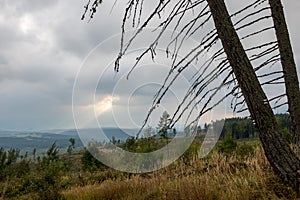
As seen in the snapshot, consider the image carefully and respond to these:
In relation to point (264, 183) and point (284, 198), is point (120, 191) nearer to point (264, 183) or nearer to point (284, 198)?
point (264, 183)

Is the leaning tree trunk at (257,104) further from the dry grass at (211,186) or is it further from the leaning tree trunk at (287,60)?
the leaning tree trunk at (287,60)

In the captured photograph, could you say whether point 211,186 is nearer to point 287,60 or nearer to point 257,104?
point 257,104

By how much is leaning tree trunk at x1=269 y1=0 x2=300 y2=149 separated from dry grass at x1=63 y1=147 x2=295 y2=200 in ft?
2.74

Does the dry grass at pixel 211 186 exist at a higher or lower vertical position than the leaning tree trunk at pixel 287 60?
lower

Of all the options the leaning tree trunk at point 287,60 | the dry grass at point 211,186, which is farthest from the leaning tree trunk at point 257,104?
the leaning tree trunk at point 287,60

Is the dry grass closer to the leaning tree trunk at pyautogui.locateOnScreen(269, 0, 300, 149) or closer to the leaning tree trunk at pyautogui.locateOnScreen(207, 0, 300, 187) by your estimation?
the leaning tree trunk at pyautogui.locateOnScreen(207, 0, 300, 187)

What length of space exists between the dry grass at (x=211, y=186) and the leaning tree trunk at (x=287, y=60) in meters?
0.84

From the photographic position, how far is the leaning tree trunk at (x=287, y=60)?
452 cm

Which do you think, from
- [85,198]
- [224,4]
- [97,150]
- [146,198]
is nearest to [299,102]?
[224,4]

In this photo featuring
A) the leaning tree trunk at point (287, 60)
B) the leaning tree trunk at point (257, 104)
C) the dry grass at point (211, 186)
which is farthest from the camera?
the leaning tree trunk at point (287, 60)

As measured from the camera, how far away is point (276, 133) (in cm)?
382

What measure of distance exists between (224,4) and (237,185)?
237 cm

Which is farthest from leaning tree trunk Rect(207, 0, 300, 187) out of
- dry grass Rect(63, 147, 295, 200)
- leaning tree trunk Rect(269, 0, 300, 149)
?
leaning tree trunk Rect(269, 0, 300, 149)

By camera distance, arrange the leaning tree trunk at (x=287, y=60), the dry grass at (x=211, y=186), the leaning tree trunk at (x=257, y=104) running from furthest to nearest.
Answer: the leaning tree trunk at (x=287, y=60) → the dry grass at (x=211, y=186) → the leaning tree trunk at (x=257, y=104)
